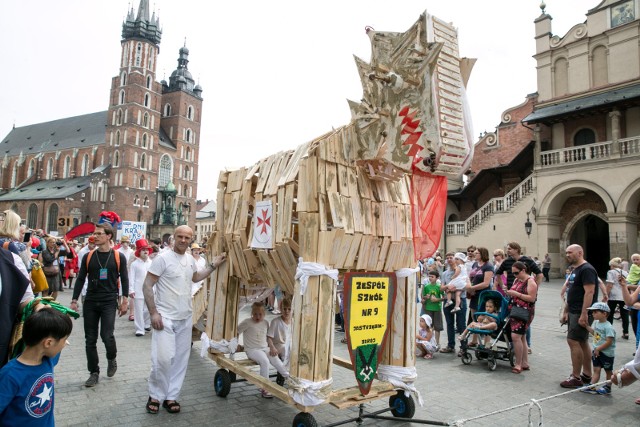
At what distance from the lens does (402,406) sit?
181 inches

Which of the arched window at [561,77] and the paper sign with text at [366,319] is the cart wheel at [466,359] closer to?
the paper sign with text at [366,319]

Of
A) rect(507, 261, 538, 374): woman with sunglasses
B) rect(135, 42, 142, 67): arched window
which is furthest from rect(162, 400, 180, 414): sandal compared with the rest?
rect(135, 42, 142, 67): arched window

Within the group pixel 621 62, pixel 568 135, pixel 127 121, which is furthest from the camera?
pixel 127 121

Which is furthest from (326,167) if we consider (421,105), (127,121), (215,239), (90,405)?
(127,121)

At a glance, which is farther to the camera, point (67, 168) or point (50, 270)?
point (67, 168)

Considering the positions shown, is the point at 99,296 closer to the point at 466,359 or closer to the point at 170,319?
the point at 170,319

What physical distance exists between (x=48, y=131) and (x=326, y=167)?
96289 millimetres

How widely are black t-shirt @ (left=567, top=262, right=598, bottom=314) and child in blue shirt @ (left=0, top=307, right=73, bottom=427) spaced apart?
20.8 feet

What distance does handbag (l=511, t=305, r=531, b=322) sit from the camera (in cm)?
695

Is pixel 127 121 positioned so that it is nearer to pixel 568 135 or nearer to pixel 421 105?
pixel 568 135

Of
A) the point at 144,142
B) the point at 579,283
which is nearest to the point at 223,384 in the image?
the point at 579,283

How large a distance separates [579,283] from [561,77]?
21707mm

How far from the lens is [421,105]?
3.53m

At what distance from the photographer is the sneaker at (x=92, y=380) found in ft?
17.8
